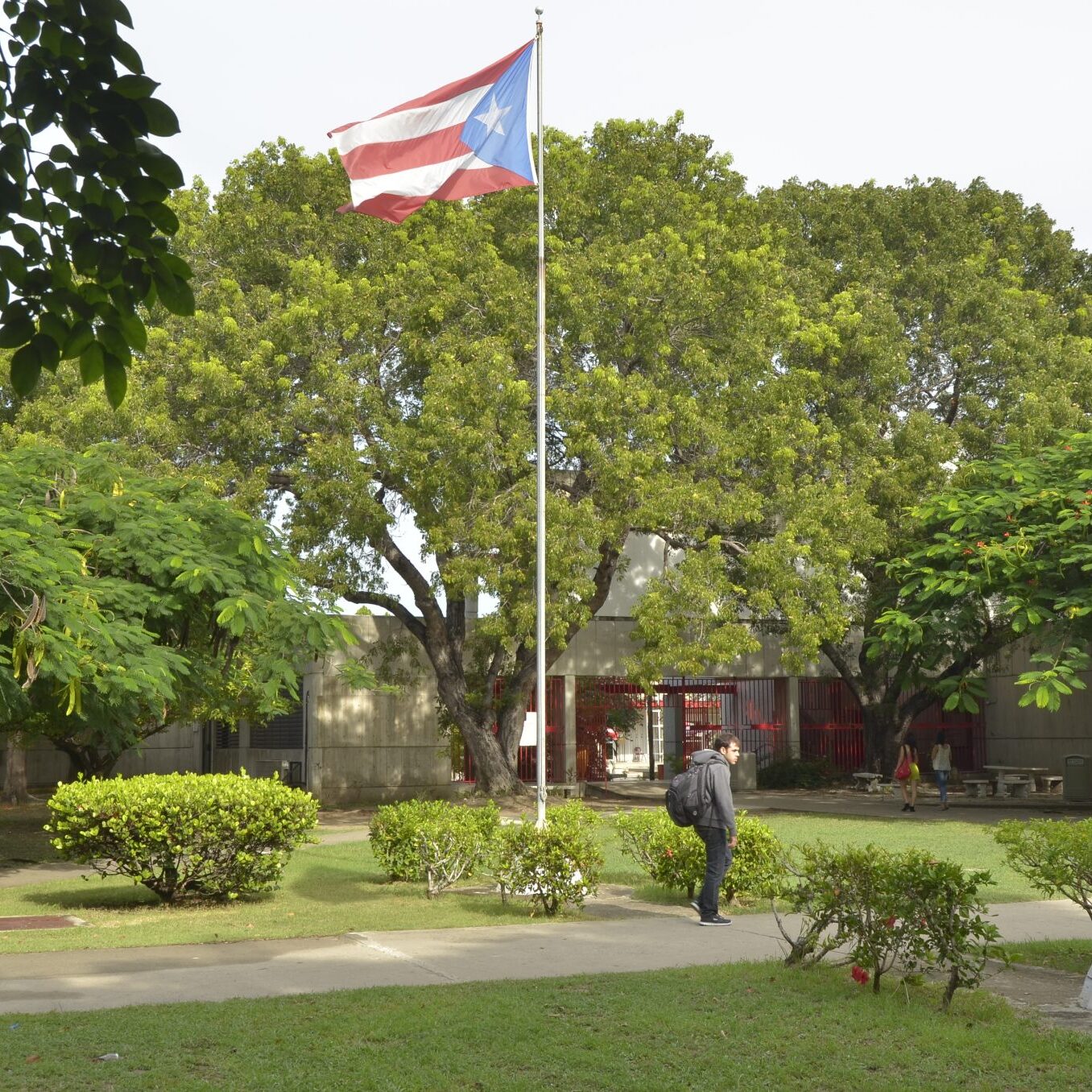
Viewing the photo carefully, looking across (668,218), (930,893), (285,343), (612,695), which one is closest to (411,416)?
(285,343)

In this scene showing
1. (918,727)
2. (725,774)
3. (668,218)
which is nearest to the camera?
(725,774)

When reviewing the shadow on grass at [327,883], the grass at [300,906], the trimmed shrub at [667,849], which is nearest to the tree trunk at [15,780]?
the grass at [300,906]

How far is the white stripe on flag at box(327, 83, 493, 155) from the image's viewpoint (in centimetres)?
1634

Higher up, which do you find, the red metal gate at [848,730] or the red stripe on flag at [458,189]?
the red stripe on flag at [458,189]

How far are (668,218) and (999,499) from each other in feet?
27.0

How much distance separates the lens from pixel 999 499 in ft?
68.1

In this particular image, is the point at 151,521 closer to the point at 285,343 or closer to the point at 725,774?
the point at 725,774

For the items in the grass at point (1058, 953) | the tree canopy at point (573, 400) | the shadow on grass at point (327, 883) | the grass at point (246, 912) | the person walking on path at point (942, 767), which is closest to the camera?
the grass at point (1058, 953)

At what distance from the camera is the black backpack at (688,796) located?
430 inches

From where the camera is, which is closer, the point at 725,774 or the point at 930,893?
the point at 930,893

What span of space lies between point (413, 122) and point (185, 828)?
9.02 metres

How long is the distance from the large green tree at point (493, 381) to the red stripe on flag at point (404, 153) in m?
5.93

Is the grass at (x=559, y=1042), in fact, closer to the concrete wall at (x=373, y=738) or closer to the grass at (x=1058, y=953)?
the grass at (x=1058, y=953)

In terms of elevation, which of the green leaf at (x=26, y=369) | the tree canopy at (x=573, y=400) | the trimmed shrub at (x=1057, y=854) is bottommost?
the trimmed shrub at (x=1057, y=854)
